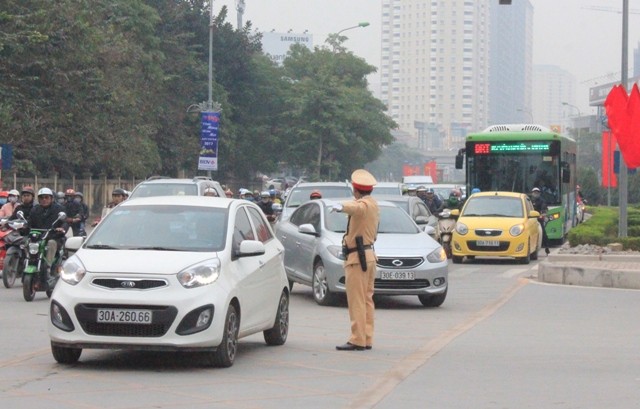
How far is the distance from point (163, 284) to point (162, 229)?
1.10 metres

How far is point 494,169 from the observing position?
3403 cm

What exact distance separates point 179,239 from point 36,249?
757cm

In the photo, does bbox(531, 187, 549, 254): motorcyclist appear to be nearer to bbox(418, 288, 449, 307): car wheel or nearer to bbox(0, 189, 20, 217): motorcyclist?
bbox(418, 288, 449, 307): car wheel

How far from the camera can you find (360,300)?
40.6 feet

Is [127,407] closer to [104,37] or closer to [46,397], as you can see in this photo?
[46,397]

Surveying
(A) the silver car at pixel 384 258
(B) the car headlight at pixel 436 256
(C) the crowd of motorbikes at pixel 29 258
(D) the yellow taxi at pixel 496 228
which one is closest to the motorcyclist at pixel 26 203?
(C) the crowd of motorbikes at pixel 29 258

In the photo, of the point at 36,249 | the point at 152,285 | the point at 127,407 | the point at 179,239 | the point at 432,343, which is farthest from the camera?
the point at 36,249

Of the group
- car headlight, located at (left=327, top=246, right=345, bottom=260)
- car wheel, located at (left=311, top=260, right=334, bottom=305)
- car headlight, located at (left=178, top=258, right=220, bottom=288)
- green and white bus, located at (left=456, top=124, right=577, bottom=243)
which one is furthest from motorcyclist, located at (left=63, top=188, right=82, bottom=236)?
green and white bus, located at (left=456, top=124, right=577, bottom=243)

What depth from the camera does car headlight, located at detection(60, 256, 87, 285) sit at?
1062 cm

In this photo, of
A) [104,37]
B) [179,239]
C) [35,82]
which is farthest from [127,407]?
[104,37]

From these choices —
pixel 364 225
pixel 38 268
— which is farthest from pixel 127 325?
pixel 38 268

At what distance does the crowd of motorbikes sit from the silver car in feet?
12.0

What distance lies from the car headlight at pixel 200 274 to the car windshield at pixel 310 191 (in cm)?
1822

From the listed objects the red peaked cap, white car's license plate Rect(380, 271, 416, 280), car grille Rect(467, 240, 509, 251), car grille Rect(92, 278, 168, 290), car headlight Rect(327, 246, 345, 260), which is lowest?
car grille Rect(467, 240, 509, 251)
